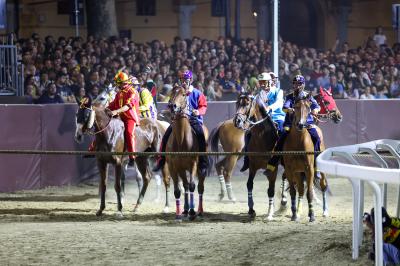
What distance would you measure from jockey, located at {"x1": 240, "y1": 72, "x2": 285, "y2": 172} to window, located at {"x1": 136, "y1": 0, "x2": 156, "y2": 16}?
1835cm

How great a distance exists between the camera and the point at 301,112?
14891 millimetres

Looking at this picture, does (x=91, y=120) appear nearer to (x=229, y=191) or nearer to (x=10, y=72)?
(x=229, y=191)

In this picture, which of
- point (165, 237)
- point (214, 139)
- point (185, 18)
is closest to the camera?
point (165, 237)

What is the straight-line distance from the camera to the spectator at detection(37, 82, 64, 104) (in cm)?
2116

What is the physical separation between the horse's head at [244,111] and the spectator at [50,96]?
20.9 feet

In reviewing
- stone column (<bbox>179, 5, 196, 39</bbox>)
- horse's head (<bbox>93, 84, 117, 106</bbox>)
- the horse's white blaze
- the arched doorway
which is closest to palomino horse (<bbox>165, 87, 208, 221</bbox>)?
the horse's white blaze

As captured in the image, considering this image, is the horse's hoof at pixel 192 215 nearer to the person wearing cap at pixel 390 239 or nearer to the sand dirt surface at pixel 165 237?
the sand dirt surface at pixel 165 237

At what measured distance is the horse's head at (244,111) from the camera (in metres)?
15.7

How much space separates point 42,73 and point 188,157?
7497 mm

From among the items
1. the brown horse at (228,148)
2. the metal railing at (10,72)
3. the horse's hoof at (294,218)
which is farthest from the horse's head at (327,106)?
the metal railing at (10,72)

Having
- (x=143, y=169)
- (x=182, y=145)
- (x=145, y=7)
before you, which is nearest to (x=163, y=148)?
(x=182, y=145)

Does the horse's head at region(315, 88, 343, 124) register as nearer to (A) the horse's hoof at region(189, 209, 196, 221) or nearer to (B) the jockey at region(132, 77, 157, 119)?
(B) the jockey at region(132, 77, 157, 119)

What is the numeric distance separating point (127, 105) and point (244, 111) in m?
2.15

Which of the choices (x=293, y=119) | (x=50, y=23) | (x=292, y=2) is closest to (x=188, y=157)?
(x=293, y=119)
